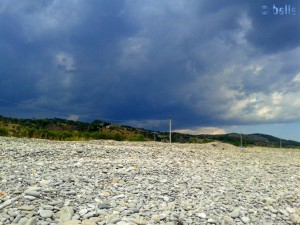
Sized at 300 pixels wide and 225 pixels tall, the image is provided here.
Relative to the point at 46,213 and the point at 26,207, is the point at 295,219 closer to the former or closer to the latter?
the point at 46,213

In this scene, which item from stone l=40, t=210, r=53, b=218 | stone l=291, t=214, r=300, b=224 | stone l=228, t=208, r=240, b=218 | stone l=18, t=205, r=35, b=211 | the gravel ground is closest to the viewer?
stone l=40, t=210, r=53, b=218

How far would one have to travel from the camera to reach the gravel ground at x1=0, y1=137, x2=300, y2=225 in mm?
7844

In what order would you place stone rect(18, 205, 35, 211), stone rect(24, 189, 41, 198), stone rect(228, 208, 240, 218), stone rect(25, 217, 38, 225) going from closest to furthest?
stone rect(25, 217, 38, 225) → stone rect(18, 205, 35, 211) → stone rect(24, 189, 41, 198) → stone rect(228, 208, 240, 218)

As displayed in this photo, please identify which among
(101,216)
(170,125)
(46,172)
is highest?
(170,125)

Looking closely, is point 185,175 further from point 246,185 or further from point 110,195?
point 110,195

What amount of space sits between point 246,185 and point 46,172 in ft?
20.3

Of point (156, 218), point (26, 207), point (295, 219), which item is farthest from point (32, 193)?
point (295, 219)

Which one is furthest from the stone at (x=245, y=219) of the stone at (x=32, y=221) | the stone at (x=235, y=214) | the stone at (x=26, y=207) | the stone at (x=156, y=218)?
the stone at (x=26, y=207)

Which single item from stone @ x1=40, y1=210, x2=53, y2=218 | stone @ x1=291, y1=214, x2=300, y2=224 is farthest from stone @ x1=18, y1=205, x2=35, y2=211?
stone @ x1=291, y1=214, x2=300, y2=224

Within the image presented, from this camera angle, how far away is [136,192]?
9344 mm

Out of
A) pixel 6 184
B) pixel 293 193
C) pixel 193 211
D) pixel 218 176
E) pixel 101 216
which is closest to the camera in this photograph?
pixel 101 216

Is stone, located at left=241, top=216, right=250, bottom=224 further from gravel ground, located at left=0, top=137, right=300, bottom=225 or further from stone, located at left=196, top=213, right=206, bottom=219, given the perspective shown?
stone, located at left=196, top=213, right=206, bottom=219

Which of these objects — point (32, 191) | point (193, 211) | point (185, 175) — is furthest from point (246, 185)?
point (32, 191)

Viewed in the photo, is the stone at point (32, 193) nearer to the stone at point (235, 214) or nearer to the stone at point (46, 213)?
the stone at point (46, 213)
